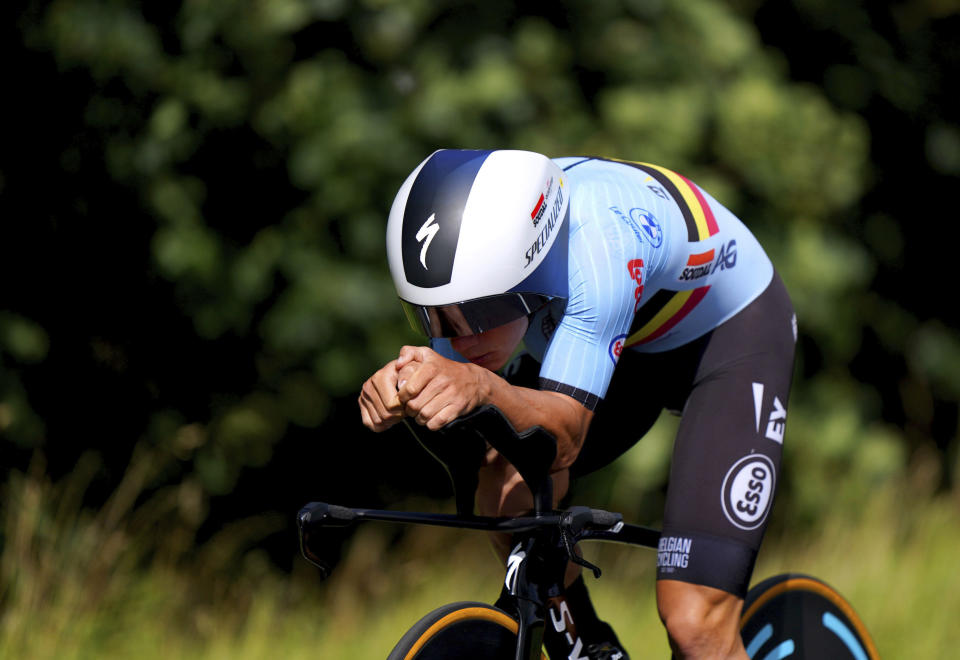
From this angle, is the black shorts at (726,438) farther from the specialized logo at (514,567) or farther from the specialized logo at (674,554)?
the specialized logo at (514,567)

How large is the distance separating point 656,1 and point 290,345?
248cm

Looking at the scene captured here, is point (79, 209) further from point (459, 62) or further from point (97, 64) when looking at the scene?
point (459, 62)

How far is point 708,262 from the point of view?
308 cm

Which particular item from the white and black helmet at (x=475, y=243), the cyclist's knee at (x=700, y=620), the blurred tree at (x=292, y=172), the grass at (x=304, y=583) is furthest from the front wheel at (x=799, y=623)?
the blurred tree at (x=292, y=172)

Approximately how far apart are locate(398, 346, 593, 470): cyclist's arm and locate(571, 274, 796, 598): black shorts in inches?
26.7

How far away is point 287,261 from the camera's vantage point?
19.0 feet

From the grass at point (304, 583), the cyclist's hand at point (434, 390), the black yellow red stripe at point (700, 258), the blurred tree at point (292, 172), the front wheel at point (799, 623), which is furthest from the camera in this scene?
the blurred tree at point (292, 172)

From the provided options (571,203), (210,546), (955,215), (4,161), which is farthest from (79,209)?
(955,215)

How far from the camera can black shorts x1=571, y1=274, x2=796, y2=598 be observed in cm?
297

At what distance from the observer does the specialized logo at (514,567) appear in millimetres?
2625

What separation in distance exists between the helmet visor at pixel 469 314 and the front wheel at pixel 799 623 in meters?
1.33

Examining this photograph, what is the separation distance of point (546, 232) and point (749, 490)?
3.07 ft

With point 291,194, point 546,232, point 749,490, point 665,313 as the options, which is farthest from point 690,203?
point 291,194

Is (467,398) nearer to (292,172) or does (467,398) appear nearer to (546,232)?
(546,232)
